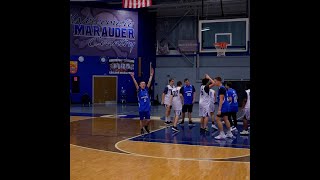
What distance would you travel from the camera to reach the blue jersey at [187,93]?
586 inches

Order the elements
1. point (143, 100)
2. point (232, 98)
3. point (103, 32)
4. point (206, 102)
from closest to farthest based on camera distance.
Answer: point (232, 98), point (143, 100), point (206, 102), point (103, 32)

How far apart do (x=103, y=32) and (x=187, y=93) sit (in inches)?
574

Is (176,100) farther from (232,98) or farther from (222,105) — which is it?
(222,105)

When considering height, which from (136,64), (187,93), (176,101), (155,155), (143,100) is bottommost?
(155,155)

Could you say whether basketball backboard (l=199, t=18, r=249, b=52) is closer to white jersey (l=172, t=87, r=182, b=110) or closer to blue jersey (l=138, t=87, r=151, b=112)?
white jersey (l=172, t=87, r=182, b=110)

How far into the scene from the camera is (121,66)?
1122 inches

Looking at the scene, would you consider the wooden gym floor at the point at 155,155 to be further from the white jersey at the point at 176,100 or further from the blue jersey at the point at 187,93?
the blue jersey at the point at 187,93

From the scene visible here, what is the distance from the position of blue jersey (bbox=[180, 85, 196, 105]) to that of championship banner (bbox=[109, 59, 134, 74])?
1384 centimetres

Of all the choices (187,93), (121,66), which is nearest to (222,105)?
(187,93)

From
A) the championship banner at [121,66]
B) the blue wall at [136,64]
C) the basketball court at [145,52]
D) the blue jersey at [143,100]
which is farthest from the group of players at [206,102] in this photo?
the championship banner at [121,66]
